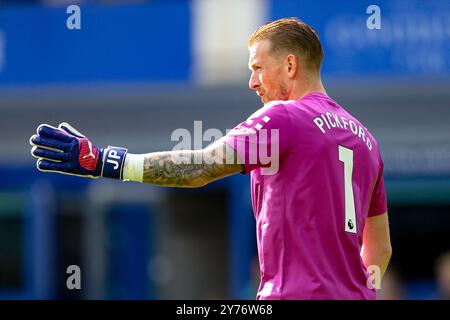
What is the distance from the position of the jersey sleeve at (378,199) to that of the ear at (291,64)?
2.28ft

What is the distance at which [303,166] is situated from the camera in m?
4.78

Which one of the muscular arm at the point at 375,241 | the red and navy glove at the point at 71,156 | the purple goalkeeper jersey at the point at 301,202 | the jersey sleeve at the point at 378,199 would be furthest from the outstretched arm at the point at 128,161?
the muscular arm at the point at 375,241

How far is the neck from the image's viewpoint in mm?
5105

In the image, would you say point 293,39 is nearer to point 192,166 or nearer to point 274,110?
point 274,110

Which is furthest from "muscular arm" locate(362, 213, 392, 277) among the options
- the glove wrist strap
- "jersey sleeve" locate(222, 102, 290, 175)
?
the glove wrist strap

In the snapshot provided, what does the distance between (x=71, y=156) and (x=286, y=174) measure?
1.00m

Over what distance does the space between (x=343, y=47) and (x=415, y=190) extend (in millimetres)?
2465

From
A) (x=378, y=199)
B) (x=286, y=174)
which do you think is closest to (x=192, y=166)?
(x=286, y=174)

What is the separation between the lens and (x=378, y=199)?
17.6ft

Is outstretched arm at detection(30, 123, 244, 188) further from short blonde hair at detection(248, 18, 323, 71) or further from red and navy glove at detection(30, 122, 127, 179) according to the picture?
short blonde hair at detection(248, 18, 323, 71)

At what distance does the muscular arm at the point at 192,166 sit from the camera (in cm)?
474

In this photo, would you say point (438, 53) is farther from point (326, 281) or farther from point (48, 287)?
point (326, 281)

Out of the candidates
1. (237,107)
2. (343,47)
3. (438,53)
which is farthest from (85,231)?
(438,53)

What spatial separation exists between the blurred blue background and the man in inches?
381
